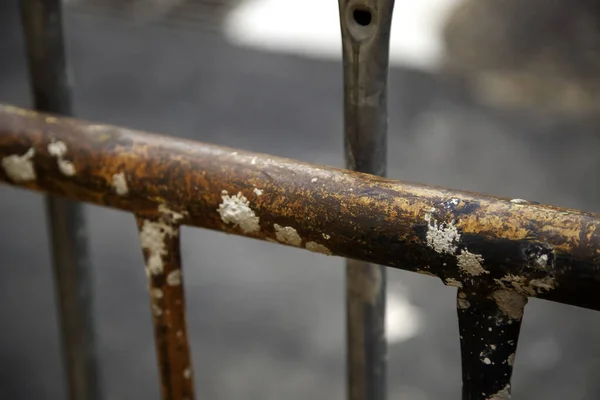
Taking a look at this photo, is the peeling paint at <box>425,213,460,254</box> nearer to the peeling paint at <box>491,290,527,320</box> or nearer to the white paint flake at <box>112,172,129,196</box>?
the peeling paint at <box>491,290,527,320</box>

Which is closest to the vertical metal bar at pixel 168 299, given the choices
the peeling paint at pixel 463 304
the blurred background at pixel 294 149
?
the peeling paint at pixel 463 304

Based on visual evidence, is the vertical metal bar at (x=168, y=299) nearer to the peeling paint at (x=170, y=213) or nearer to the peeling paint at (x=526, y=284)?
the peeling paint at (x=170, y=213)

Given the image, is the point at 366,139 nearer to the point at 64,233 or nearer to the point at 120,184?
the point at 120,184

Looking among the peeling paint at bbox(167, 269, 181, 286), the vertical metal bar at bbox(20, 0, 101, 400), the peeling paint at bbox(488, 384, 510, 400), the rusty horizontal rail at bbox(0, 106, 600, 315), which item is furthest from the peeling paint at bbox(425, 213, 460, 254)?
the vertical metal bar at bbox(20, 0, 101, 400)

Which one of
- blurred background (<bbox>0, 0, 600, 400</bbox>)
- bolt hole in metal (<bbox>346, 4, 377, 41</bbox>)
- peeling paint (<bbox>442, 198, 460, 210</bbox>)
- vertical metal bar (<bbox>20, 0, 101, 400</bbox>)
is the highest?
bolt hole in metal (<bbox>346, 4, 377, 41</bbox>)

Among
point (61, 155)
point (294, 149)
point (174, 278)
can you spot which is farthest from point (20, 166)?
point (294, 149)

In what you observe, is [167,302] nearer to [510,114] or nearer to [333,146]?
[333,146]

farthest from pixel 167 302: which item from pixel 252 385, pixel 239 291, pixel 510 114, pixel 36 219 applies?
pixel 510 114
